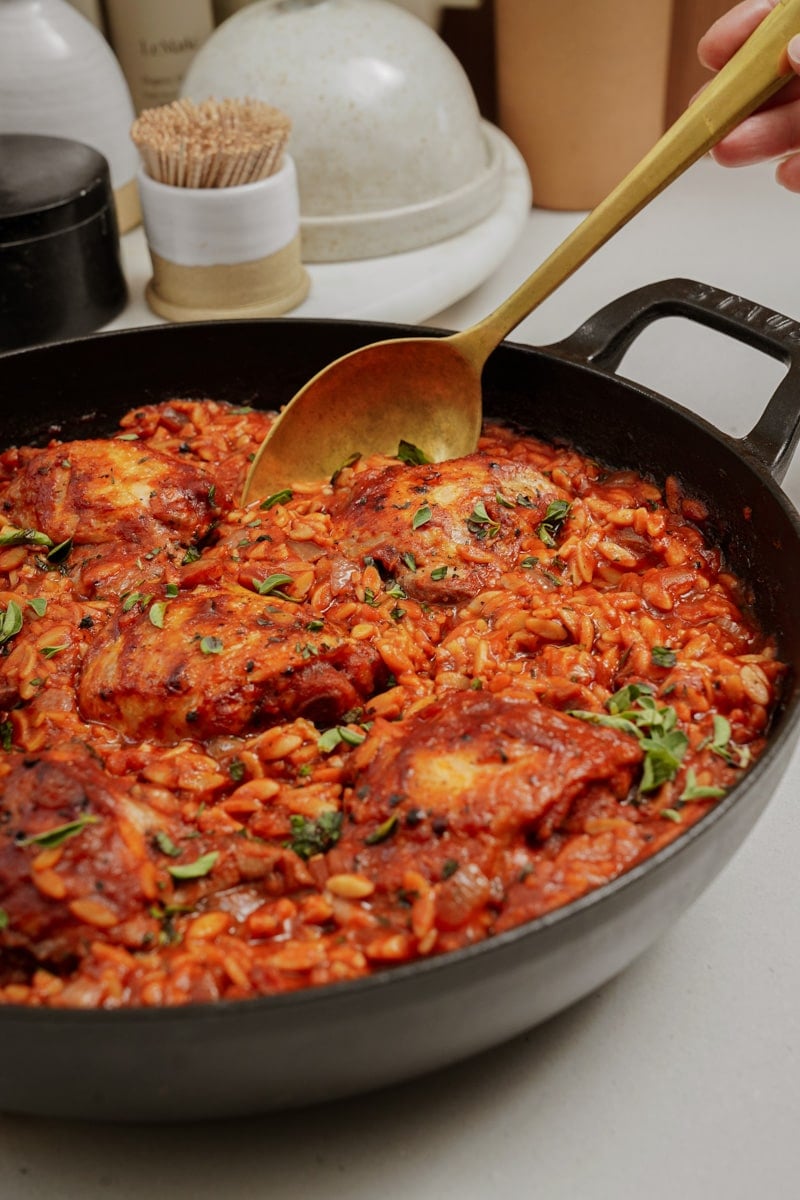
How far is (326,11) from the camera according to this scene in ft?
17.4

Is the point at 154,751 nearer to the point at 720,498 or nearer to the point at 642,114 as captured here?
the point at 720,498

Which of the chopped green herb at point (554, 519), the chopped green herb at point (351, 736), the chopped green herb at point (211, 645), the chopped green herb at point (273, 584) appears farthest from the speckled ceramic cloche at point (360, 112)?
the chopped green herb at point (351, 736)

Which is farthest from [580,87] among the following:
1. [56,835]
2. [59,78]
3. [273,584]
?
[56,835]

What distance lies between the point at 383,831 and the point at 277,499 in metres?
1.47

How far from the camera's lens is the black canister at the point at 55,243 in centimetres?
451

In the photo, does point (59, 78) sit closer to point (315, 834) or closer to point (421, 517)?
point (421, 517)

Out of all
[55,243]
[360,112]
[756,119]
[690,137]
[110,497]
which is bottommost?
[110,497]

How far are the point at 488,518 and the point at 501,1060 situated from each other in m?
1.38

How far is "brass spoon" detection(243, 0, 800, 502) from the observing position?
3.37 metres

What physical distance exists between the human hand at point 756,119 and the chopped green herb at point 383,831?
2648 millimetres

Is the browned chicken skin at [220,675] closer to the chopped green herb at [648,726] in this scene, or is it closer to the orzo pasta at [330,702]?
the orzo pasta at [330,702]

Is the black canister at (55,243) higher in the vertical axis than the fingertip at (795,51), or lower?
lower

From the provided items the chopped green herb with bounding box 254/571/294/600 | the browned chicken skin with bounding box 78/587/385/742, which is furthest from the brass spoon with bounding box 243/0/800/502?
the browned chicken skin with bounding box 78/587/385/742

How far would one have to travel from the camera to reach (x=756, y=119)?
4020mm
